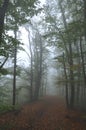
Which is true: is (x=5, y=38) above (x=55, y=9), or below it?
below

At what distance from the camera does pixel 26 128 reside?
11797 millimetres

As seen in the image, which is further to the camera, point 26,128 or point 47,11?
point 47,11

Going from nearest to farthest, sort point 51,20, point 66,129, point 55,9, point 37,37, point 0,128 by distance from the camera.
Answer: point 0,128 → point 66,129 → point 51,20 → point 55,9 → point 37,37

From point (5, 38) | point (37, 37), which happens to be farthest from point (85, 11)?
point (37, 37)

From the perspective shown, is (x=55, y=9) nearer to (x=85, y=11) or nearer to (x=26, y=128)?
(x=85, y=11)

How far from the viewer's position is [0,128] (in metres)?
10.8

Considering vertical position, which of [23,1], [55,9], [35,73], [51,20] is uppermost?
[55,9]

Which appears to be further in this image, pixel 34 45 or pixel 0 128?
pixel 34 45

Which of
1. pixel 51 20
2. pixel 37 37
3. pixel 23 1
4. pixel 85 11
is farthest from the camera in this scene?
pixel 37 37

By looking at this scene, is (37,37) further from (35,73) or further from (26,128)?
(26,128)

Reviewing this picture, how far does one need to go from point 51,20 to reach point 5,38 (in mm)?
11413

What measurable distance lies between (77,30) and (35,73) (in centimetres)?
2333

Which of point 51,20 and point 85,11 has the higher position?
point 51,20

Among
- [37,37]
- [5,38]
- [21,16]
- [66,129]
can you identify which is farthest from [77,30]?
[37,37]
